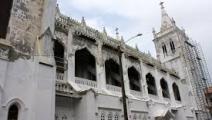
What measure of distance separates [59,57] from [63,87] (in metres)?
2.74

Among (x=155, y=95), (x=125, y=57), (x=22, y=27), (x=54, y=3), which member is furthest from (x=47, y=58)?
(x=155, y=95)

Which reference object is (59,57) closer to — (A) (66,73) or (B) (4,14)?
(A) (66,73)

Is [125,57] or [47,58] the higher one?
[125,57]

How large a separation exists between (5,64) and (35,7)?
5007 millimetres

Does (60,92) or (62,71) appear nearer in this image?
(60,92)

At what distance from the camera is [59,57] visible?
17547 millimetres

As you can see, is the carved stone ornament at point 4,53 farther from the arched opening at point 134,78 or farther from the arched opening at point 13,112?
the arched opening at point 134,78

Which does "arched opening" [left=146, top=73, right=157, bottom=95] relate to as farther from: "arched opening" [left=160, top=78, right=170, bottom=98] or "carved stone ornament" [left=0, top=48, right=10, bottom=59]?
"carved stone ornament" [left=0, top=48, right=10, bottom=59]

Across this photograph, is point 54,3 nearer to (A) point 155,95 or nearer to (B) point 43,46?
(B) point 43,46

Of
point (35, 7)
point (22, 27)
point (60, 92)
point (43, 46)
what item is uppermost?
point (35, 7)

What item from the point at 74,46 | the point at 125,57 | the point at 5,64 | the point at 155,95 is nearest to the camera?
the point at 5,64

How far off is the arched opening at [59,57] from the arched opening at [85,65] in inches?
93.4

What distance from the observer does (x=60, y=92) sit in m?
15.5

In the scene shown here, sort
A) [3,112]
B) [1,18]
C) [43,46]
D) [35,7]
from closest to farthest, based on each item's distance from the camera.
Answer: [3,112], [1,18], [43,46], [35,7]
